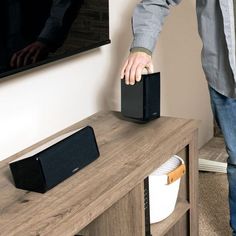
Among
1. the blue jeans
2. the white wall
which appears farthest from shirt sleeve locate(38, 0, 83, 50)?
the blue jeans

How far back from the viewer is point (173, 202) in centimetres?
176

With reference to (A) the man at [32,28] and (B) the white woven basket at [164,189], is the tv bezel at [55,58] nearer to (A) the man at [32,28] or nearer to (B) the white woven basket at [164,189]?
(A) the man at [32,28]

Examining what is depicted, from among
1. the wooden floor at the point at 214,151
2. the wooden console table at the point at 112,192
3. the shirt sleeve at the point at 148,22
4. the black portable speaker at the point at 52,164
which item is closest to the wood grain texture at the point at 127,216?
the wooden console table at the point at 112,192

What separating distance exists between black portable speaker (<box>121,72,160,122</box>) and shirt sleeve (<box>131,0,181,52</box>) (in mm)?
108

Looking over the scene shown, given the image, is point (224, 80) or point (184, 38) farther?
point (184, 38)

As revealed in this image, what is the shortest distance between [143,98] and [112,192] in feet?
1.54

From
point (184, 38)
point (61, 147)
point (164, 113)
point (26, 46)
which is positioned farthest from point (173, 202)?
point (184, 38)

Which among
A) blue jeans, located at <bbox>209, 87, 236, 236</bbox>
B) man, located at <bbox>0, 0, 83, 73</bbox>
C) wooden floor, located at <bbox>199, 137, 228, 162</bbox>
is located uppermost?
man, located at <bbox>0, 0, 83, 73</bbox>

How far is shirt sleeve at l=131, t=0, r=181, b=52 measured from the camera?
66.0 inches

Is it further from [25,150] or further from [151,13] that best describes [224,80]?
[25,150]

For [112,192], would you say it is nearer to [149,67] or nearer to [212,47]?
[149,67]

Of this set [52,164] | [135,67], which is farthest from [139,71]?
[52,164]

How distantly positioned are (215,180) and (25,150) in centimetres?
120

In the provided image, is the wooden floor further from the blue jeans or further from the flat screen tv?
the flat screen tv
